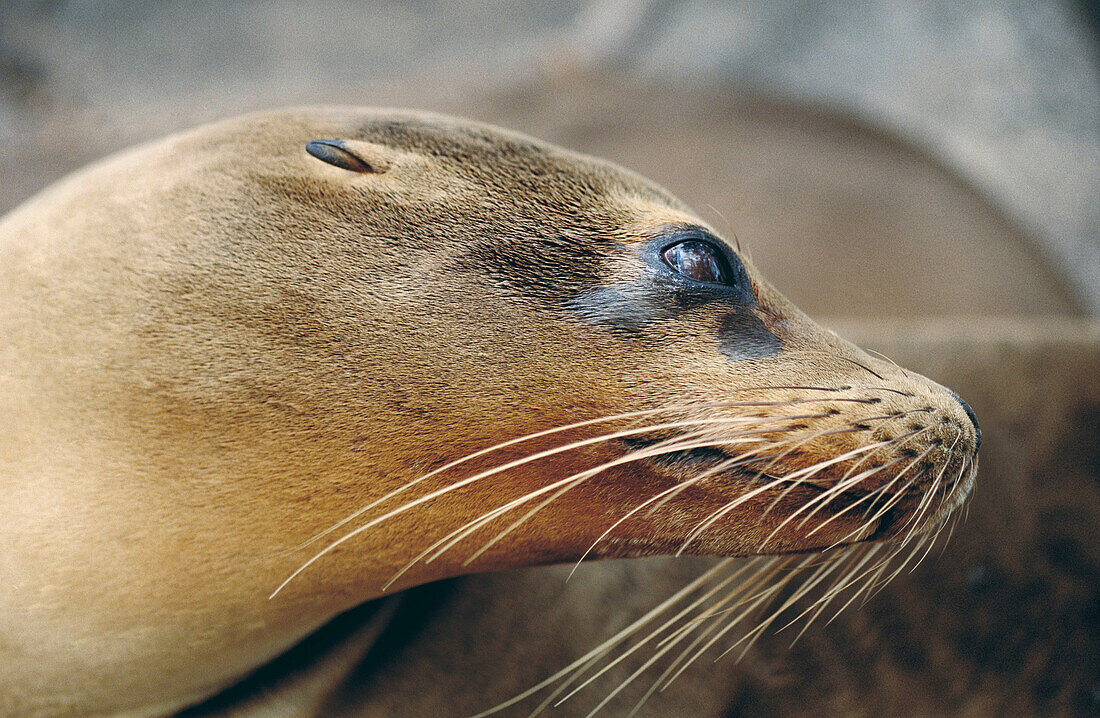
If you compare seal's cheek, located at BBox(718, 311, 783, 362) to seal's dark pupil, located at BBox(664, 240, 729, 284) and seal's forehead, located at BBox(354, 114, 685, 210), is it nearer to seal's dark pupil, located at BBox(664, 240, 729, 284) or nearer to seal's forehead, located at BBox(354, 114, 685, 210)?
seal's dark pupil, located at BBox(664, 240, 729, 284)

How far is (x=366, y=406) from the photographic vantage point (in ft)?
2.59

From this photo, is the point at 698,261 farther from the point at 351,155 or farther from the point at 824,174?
the point at 824,174

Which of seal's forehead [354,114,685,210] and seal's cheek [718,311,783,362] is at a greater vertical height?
seal's forehead [354,114,685,210]

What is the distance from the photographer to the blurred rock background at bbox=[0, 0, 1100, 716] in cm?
134

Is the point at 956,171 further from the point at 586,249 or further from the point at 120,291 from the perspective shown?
the point at 120,291

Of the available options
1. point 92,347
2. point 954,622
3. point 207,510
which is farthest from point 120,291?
point 954,622

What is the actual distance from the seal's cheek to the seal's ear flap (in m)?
0.38

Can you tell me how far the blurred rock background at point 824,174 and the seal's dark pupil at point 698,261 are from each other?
0.56 meters

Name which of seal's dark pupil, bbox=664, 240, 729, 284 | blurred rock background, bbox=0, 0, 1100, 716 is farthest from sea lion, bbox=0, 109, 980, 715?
blurred rock background, bbox=0, 0, 1100, 716

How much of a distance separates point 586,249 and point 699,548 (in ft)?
1.07

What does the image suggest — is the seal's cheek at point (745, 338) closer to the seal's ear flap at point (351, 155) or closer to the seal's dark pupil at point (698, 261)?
the seal's dark pupil at point (698, 261)

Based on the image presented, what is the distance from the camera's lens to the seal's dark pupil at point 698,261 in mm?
889

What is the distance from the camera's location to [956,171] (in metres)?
2.50

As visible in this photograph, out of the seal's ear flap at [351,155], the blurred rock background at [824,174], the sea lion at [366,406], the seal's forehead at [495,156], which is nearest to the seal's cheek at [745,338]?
the sea lion at [366,406]
